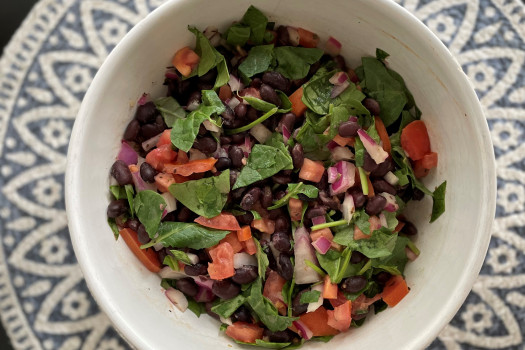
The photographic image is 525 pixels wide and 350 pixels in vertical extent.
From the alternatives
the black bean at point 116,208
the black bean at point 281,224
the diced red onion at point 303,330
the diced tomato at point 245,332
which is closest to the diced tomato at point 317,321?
the diced red onion at point 303,330

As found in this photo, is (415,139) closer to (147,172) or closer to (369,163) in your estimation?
(369,163)

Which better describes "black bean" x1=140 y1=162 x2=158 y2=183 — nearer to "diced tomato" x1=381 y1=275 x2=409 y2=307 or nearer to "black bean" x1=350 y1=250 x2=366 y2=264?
"black bean" x1=350 y1=250 x2=366 y2=264

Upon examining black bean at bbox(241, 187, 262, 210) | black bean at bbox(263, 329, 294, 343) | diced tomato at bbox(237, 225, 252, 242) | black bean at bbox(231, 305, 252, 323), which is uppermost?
black bean at bbox(241, 187, 262, 210)

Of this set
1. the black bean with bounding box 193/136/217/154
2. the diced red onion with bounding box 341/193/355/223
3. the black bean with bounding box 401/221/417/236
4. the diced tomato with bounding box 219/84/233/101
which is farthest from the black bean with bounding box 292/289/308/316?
the diced tomato with bounding box 219/84/233/101

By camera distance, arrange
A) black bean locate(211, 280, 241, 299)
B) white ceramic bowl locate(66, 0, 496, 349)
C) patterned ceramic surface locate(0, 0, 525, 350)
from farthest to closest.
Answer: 1. patterned ceramic surface locate(0, 0, 525, 350)
2. black bean locate(211, 280, 241, 299)
3. white ceramic bowl locate(66, 0, 496, 349)

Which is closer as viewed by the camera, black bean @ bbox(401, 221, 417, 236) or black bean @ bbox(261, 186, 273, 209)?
black bean @ bbox(261, 186, 273, 209)

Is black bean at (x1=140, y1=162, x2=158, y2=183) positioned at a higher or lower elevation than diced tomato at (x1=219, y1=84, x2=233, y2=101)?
lower

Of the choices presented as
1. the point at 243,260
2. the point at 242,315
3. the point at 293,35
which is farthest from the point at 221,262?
the point at 293,35

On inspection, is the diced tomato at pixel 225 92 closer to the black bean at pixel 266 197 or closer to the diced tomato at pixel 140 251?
the black bean at pixel 266 197
